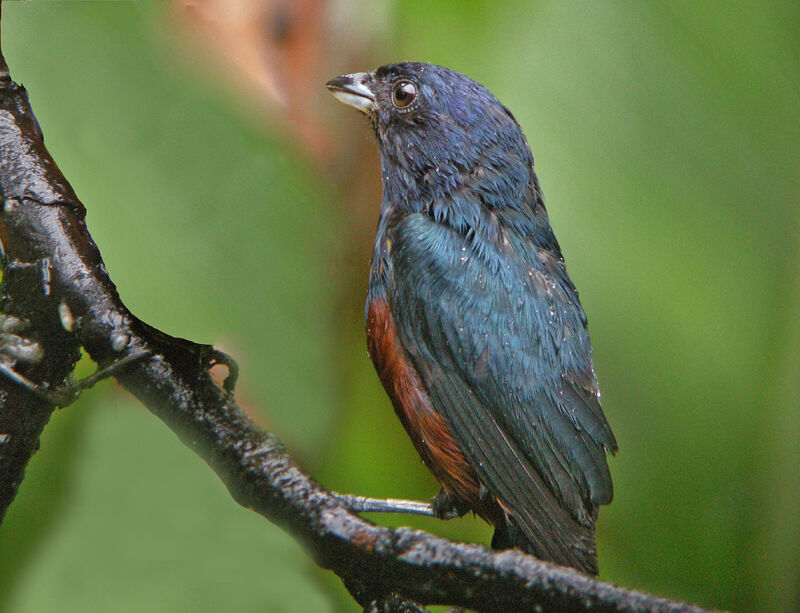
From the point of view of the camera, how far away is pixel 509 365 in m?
0.73

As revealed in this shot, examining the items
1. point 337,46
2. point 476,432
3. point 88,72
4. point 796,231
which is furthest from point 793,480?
point 88,72

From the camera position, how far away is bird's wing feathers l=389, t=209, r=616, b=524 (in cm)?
71

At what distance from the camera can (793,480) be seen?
0.84 m

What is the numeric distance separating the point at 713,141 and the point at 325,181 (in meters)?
0.40

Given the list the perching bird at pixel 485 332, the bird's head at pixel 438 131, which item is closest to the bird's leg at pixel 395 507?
the perching bird at pixel 485 332

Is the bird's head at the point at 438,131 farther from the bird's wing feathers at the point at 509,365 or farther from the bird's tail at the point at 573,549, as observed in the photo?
the bird's tail at the point at 573,549

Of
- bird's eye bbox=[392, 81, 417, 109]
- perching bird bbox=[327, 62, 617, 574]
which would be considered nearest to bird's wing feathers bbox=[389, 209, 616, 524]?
perching bird bbox=[327, 62, 617, 574]

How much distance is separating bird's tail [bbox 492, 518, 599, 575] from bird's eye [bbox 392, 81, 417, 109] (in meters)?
0.39

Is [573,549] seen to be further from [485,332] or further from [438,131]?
[438,131]

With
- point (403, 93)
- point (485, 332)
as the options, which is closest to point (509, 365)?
point (485, 332)

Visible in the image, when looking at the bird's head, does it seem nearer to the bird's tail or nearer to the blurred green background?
the blurred green background

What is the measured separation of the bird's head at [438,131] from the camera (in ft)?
2.47

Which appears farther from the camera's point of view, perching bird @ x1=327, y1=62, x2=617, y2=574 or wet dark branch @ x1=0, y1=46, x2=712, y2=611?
perching bird @ x1=327, y1=62, x2=617, y2=574

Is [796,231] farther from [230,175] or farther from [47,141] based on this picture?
[47,141]
